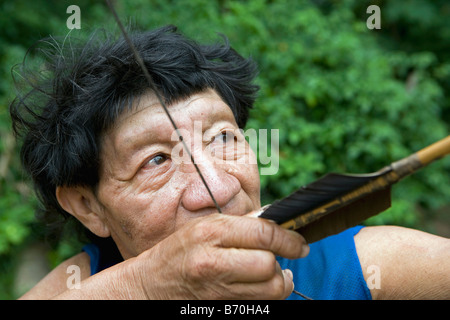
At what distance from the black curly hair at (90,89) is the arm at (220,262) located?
2.36 feet

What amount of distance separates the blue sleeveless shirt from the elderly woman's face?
1.15 feet

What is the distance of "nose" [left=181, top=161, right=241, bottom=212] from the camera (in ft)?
5.25

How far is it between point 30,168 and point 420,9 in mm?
6158

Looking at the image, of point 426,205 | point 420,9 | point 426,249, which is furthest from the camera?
point 420,9

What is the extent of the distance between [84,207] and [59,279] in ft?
1.83

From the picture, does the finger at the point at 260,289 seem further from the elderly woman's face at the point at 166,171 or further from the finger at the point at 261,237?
the elderly woman's face at the point at 166,171

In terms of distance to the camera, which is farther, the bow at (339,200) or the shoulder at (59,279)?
the shoulder at (59,279)

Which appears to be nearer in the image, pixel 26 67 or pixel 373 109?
pixel 26 67

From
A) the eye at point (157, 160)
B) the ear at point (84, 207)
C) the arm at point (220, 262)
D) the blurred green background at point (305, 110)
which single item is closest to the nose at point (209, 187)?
the eye at point (157, 160)

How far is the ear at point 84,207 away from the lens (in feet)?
6.56
